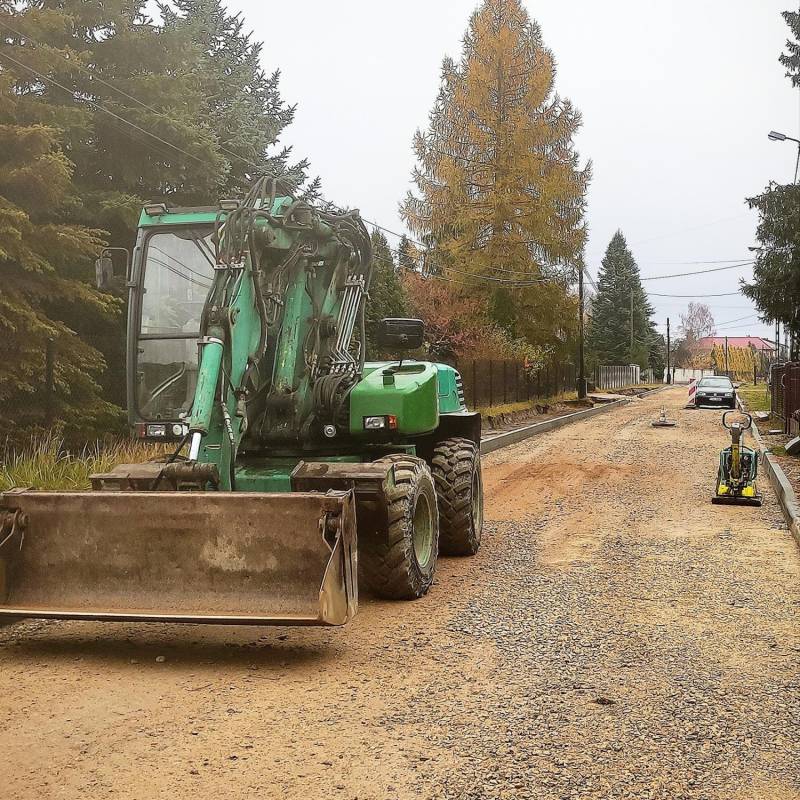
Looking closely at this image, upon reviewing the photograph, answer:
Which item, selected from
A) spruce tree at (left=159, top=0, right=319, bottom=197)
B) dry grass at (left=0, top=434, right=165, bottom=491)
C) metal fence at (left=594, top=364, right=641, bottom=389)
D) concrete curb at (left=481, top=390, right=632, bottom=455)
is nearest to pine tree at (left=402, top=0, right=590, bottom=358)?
concrete curb at (left=481, top=390, right=632, bottom=455)

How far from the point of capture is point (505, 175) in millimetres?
34906

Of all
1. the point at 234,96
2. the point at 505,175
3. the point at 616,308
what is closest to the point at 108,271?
the point at 234,96

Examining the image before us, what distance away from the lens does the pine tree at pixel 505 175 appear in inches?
1369

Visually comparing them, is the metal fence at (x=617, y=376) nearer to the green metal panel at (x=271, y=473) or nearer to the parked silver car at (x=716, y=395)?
the parked silver car at (x=716, y=395)

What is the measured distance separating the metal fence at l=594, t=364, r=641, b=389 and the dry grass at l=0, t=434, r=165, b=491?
5361 cm

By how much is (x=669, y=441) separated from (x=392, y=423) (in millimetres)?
16523

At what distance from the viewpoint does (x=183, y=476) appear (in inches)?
241

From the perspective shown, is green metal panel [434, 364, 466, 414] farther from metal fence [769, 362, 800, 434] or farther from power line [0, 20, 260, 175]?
metal fence [769, 362, 800, 434]

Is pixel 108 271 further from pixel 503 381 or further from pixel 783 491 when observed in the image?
pixel 503 381

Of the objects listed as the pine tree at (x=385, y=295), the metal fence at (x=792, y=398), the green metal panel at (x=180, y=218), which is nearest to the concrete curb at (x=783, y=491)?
the metal fence at (x=792, y=398)

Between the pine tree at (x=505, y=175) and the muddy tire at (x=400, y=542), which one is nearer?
the muddy tire at (x=400, y=542)

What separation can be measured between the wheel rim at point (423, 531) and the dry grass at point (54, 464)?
3779 millimetres

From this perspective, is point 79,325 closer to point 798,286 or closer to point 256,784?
point 256,784

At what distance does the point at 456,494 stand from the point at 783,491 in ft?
19.6
